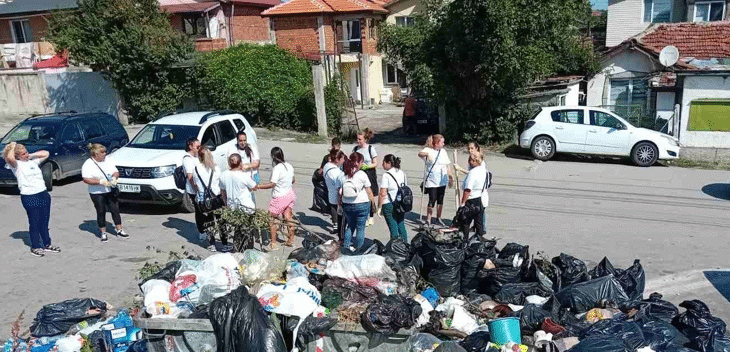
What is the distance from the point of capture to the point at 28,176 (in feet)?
29.6

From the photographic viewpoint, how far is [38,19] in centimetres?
3170

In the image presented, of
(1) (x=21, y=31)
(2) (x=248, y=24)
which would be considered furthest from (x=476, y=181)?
(1) (x=21, y=31)

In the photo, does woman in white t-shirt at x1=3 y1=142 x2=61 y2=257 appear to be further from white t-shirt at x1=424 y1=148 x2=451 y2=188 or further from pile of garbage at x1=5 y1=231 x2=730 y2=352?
white t-shirt at x1=424 y1=148 x2=451 y2=188

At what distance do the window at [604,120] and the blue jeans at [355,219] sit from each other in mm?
9692

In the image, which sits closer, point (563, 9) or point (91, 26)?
point (563, 9)

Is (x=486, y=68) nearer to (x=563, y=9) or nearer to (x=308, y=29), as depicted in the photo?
(x=563, y=9)

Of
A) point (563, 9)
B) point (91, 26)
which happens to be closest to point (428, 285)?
point (563, 9)

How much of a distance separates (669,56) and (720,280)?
12.7 m

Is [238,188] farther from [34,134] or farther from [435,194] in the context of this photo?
→ [34,134]

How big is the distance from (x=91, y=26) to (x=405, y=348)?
19973mm

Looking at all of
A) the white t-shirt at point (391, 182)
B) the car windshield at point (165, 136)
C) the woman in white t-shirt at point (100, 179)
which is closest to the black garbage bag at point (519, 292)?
the white t-shirt at point (391, 182)

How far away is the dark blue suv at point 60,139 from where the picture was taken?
13688 millimetres

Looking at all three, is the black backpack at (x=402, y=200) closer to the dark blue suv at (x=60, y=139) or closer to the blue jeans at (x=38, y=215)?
the blue jeans at (x=38, y=215)

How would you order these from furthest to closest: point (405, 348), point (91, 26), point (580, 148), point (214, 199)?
point (91, 26)
point (580, 148)
point (214, 199)
point (405, 348)
